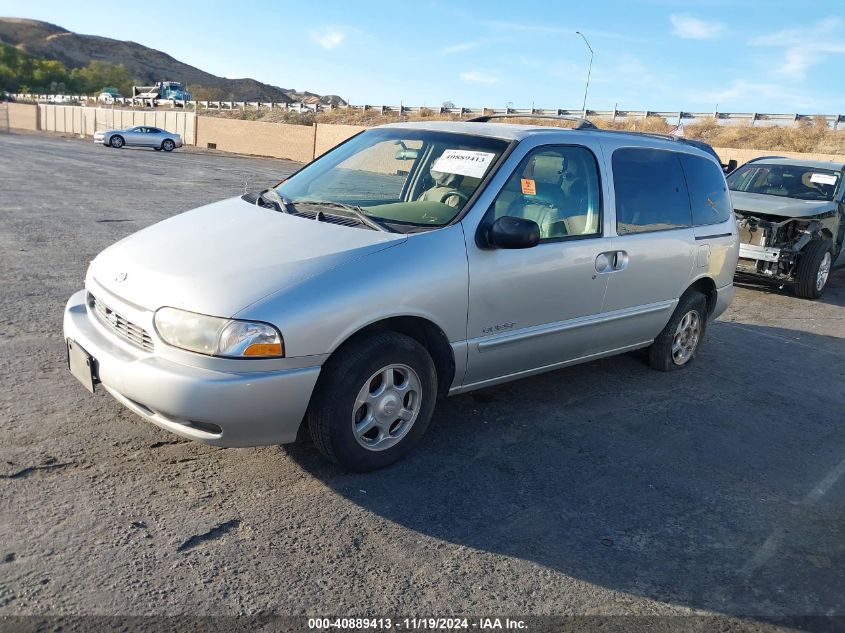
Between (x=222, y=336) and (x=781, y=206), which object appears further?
(x=781, y=206)

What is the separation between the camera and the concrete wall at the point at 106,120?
5397 centimetres

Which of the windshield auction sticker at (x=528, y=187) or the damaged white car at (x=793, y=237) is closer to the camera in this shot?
the windshield auction sticker at (x=528, y=187)

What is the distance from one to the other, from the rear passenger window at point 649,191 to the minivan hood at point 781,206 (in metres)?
4.22

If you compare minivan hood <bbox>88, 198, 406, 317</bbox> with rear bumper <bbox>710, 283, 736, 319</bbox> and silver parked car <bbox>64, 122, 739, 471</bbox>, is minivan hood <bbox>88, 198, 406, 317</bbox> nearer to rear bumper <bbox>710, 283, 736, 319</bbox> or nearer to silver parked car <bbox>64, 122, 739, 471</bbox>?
Result: silver parked car <bbox>64, 122, 739, 471</bbox>

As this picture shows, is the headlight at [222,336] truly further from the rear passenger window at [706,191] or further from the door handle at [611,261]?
the rear passenger window at [706,191]

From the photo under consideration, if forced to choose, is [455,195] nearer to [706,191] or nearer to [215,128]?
[706,191]

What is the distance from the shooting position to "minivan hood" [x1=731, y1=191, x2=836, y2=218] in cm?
930

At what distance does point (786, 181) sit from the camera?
1070cm

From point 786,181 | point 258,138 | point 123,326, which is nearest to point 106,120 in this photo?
point 258,138

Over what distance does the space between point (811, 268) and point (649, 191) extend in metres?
5.30

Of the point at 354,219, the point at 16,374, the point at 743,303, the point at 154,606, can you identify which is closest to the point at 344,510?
the point at 154,606

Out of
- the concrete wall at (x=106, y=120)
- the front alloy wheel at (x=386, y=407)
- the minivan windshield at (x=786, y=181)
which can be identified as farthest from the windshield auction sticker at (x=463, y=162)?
the concrete wall at (x=106, y=120)

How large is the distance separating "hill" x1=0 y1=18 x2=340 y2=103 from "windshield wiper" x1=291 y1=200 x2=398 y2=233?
161 m

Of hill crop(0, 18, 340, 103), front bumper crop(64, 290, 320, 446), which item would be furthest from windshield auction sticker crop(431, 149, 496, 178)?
hill crop(0, 18, 340, 103)
